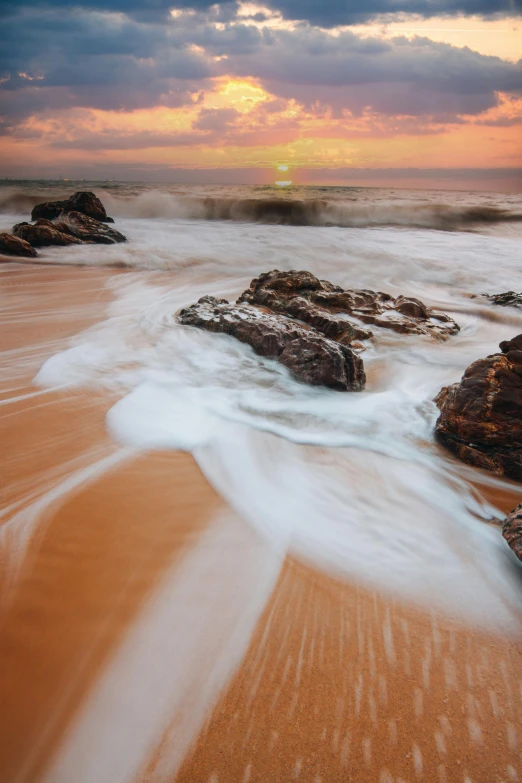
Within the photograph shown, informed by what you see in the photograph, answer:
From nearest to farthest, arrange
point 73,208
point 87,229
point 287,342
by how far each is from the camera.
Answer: point 287,342
point 87,229
point 73,208

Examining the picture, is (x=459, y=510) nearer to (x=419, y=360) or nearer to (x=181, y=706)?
(x=181, y=706)

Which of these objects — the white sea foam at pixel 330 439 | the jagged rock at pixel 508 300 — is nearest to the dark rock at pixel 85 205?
the white sea foam at pixel 330 439

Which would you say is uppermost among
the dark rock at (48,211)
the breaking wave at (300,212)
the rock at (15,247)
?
the breaking wave at (300,212)

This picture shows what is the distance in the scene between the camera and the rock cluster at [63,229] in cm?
970

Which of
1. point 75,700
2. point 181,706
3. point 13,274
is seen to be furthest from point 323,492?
point 13,274

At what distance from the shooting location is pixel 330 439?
3211 millimetres

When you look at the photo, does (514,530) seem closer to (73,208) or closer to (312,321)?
(312,321)

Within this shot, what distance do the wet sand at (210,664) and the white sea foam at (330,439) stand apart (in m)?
0.20

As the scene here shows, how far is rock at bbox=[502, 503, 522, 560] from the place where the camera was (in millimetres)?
2092

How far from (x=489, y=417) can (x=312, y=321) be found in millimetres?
2726

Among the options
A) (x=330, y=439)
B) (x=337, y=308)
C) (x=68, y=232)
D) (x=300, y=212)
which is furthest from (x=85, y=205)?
(x=330, y=439)

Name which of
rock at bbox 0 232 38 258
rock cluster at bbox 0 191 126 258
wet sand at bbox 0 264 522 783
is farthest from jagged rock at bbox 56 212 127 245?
wet sand at bbox 0 264 522 783

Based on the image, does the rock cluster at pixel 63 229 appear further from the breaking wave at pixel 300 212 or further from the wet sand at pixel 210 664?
the wet sand at pixel 210 664

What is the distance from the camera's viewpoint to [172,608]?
176 cm
